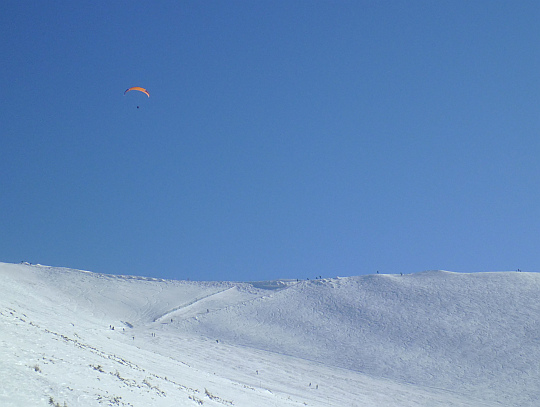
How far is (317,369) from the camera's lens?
30.4 meters

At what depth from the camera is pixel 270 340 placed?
35375 mm

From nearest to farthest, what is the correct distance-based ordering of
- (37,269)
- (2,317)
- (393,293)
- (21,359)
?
(21,359), (2,317), (393,293), (37,269)

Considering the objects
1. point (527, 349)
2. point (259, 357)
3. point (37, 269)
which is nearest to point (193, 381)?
point (259, 357)

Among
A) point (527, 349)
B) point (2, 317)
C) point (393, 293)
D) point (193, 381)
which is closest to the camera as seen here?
point (2, 317)

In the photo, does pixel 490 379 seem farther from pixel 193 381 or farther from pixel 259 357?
pixel 193 381

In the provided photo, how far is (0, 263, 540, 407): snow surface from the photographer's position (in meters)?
15.4

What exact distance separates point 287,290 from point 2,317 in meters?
32.2

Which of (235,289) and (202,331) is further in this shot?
(235,289)

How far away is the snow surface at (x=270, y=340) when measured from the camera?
50.5ft

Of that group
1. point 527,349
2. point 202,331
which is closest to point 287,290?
point 202,331

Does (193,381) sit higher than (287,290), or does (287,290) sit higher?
(287,290)

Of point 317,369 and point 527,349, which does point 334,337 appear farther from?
point 527,349

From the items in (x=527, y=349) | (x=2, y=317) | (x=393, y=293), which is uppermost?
(x=393, y=293)

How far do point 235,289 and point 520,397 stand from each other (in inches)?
1123
